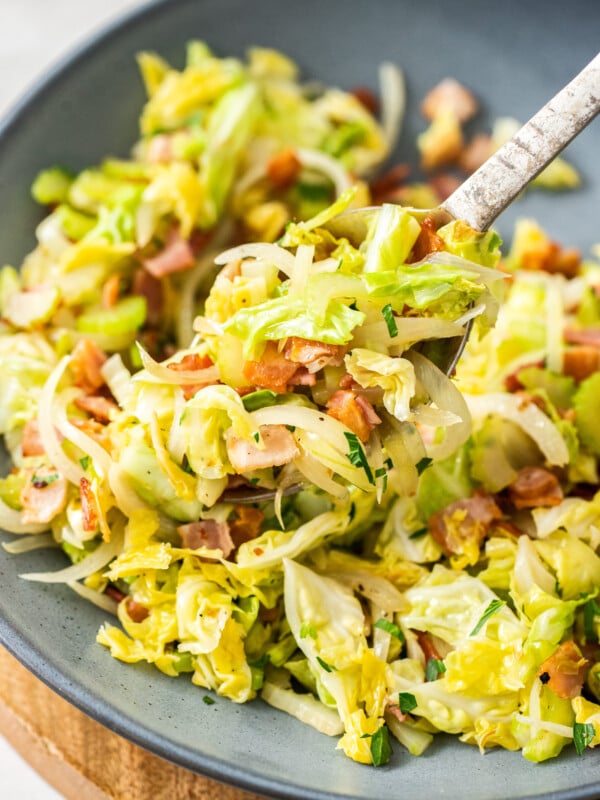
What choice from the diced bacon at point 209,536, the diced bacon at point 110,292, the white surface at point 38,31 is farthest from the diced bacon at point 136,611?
the white surface at point 38,31

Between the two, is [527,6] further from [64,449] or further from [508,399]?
[64,449]

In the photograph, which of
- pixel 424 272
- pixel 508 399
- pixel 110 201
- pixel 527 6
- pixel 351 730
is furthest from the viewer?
pixel 527 6

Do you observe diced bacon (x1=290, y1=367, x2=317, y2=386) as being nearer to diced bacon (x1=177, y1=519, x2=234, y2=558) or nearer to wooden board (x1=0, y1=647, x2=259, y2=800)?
diced bacon (x1=177, y1=519, x2=234, y2=558)

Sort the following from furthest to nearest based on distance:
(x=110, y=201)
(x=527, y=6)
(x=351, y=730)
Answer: (x=527, y=6) → (x=110, y=201) → (x=351, y=730)

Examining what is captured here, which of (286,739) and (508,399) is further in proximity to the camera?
(508,399)

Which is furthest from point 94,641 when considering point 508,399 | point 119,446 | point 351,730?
point 508,399

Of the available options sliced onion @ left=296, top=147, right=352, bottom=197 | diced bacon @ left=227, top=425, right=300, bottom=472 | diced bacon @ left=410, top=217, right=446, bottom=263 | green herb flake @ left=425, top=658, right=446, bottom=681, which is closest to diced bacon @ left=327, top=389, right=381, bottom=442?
diced bacon @ left=227, top=425, right=300, bottom=472

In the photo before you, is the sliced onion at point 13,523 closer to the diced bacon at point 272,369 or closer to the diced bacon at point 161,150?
the diced bacon at point 272,369

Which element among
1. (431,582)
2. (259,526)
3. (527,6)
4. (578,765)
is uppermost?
(527,6)
